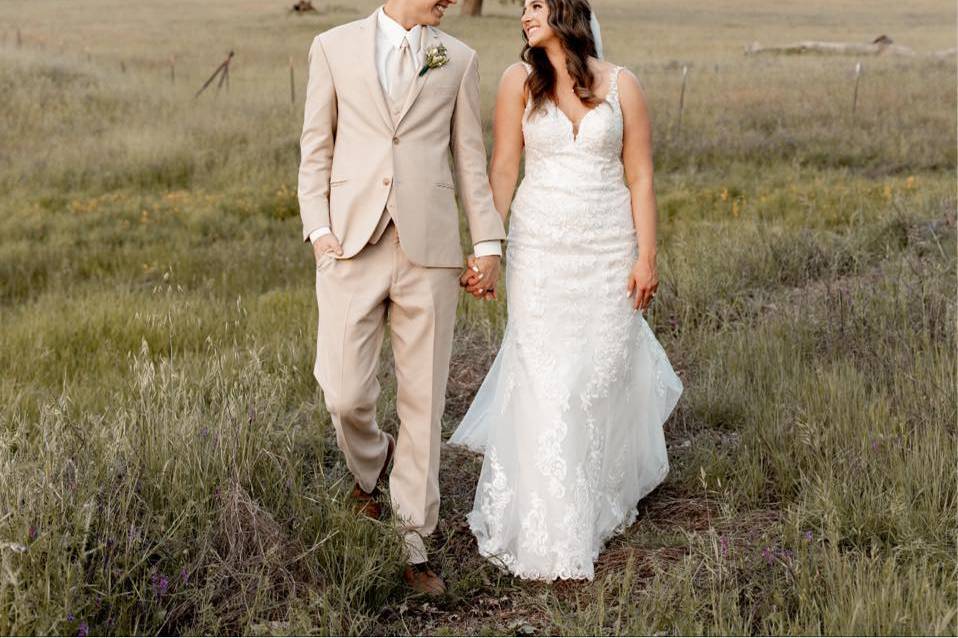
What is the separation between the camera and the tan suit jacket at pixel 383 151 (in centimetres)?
459

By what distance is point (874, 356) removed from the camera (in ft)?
21.7

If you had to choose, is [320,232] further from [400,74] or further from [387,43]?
[387,43]

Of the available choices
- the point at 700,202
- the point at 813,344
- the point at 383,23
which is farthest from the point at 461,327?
the point at 700,202

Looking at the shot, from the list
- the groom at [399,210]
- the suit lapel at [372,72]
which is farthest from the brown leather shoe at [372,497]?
the suit lapel at [372,72]

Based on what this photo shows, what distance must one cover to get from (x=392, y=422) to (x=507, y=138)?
1853mm

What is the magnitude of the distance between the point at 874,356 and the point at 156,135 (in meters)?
14.2

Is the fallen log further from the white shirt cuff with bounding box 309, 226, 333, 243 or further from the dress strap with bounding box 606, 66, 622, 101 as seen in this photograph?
the white shirt cuff with bounding box 309, 226, 333, 243

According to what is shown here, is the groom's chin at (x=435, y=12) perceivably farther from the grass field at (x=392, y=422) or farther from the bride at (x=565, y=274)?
the grass field at (x=392, y=422)

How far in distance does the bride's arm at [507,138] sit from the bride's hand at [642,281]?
0.62m

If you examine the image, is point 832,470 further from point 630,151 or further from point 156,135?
point 156,135

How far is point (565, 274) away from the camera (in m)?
5.19

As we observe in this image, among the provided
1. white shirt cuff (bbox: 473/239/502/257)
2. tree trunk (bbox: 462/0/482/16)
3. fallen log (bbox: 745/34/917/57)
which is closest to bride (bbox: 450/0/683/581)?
white shirt cuff (bbox: 473/239/502/257)

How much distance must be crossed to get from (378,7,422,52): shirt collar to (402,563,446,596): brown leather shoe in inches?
79.7

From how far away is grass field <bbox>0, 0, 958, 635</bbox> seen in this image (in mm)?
4117
